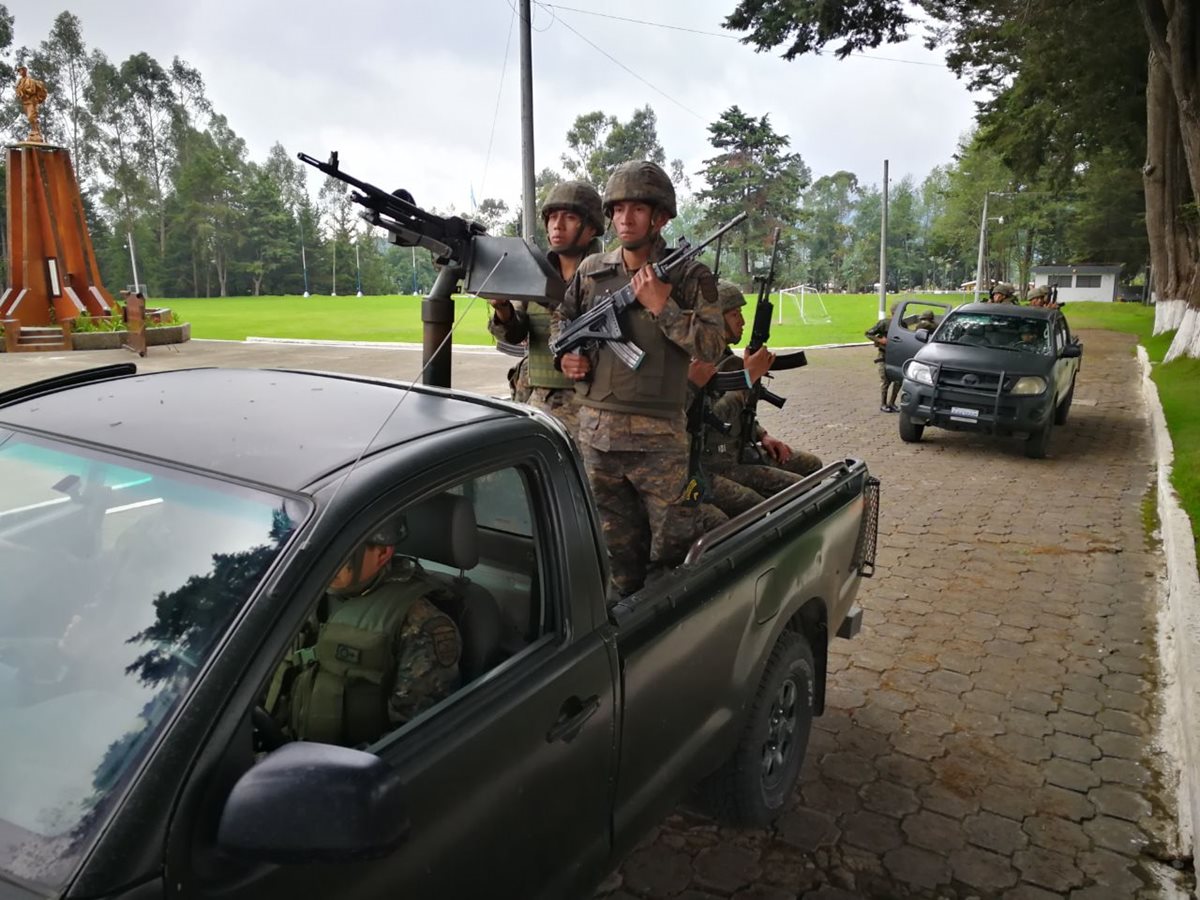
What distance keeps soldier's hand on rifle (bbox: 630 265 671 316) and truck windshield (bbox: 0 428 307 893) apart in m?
2.00

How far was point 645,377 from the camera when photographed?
11.7ft

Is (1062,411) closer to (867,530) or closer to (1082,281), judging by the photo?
(867,530)

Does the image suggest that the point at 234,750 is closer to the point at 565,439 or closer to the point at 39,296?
the point at 565,439

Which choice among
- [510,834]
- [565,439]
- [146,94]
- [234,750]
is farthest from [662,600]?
[146,94]

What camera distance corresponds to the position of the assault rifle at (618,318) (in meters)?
3.46

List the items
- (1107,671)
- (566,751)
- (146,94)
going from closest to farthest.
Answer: (566,751)
(1107,671)
(146,94)

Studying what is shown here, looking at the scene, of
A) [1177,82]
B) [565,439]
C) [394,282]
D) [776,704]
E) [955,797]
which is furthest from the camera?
[394,282]

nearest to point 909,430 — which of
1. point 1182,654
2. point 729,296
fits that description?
point 1182,654

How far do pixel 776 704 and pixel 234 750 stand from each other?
2.28 m

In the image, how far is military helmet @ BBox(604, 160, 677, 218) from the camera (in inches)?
144

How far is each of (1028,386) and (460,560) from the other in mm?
9050

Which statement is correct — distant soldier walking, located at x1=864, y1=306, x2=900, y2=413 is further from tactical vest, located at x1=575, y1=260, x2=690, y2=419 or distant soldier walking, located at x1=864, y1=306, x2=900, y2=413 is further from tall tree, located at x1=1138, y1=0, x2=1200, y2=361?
tactical vest, located at x1=575, y1=260, x2=690, y2=419

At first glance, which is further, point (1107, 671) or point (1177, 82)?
point (1177, 82)

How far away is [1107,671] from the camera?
15.4ft
